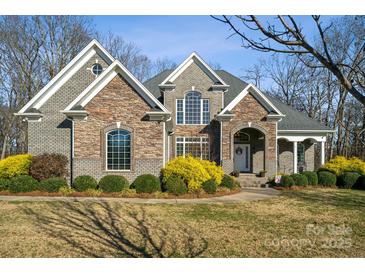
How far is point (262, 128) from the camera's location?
1970 centimetres

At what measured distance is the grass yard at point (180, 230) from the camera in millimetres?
6551

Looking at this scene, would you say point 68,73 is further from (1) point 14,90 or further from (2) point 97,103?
(1) point 14,90

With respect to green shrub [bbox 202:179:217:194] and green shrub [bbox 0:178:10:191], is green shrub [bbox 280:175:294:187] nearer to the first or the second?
green shrub [bbox 202:179:217:194]

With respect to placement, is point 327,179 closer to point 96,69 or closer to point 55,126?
point 96,69

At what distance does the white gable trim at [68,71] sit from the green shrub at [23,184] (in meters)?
4.99

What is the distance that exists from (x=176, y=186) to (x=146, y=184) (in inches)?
57.9

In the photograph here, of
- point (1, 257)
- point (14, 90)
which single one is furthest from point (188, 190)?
point (14, 90)

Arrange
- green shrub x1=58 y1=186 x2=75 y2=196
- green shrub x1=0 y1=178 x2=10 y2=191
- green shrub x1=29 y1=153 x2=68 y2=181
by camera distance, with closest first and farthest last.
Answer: green shrub x1=58 y1=186 x2=75 y2=196 → green shrub x1=0 y1=178 x2=10 y2=191 → green shrub x1=29 y1=153 x2=68 y2=181

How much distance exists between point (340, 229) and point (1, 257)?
907cm

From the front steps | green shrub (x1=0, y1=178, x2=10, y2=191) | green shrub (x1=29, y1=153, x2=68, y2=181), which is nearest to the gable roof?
the front steps

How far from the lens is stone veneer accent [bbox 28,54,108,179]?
16.9 m

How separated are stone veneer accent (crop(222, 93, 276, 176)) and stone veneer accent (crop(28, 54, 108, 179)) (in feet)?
32.4

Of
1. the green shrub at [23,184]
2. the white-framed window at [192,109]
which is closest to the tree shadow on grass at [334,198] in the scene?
the white-framed window at [192,109]

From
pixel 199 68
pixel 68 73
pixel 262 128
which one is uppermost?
pixel 199 68
